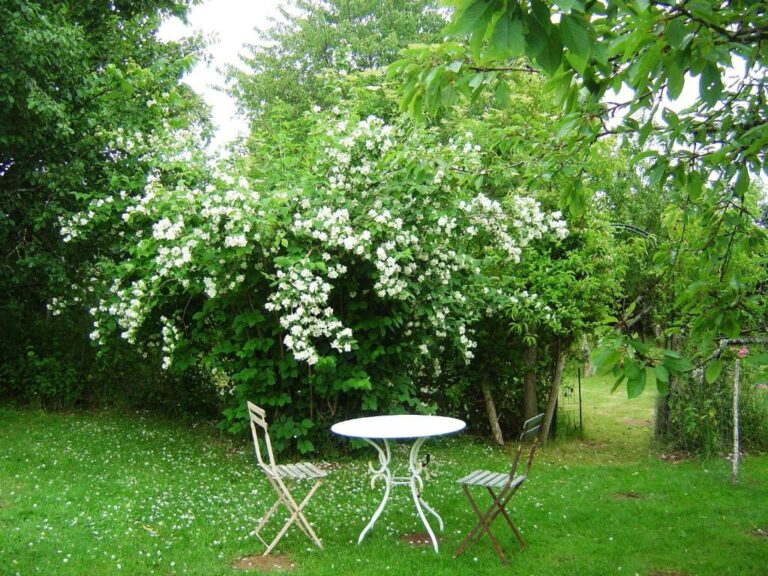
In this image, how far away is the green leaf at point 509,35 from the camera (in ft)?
5.59

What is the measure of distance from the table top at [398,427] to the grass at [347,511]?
825 mm

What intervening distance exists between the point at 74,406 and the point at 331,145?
6369 mm

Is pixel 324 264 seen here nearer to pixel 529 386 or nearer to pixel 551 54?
pixel 529 386

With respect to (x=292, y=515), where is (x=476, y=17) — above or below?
above

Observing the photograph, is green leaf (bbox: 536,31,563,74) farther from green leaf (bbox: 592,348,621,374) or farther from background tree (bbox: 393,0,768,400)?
green leaf (bbox: 592,348,621,374)

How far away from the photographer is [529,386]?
9.63m

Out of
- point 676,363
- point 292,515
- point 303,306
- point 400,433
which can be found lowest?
point 292,515

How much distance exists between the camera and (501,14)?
179cm

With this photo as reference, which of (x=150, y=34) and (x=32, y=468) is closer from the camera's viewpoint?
(x=32, y=468)

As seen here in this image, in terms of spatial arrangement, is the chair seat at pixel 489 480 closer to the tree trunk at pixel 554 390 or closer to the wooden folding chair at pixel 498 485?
the wooden folding chair at pixel 498 485

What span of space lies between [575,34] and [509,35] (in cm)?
19

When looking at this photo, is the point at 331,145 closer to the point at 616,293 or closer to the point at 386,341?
the point at 386,341

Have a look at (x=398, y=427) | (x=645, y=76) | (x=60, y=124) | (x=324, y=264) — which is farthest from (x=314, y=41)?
(x=645, y=76)

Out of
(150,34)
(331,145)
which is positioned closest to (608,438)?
(331,145)
